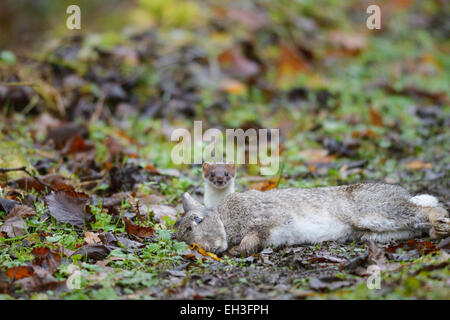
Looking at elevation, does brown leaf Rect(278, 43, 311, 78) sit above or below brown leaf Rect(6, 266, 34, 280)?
above

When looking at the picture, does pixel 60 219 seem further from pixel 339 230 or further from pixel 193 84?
pixel 193 84

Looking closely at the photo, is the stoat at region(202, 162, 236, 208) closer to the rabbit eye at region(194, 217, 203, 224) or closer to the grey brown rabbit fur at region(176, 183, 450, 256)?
the grey brown rabbit fur at region(176, 183, 450, 256)

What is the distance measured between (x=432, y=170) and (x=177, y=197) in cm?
393

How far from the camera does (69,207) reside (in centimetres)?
607

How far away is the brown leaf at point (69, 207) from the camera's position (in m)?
5.96

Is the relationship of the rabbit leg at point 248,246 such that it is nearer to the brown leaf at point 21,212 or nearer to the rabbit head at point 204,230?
the rabbit head at point 204,230

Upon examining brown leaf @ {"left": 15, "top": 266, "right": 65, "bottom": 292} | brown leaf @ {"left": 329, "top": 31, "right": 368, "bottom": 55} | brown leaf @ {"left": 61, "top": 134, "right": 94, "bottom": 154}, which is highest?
brown leaf @ {"left": 329, "top": 31, "right": 368, "bottom": 55}

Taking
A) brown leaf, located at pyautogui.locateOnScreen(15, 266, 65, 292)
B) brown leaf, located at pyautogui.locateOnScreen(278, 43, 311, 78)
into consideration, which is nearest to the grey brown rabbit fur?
brown leaf, located at pyautogui.locateOnScreen(15, 266, 65, 292)

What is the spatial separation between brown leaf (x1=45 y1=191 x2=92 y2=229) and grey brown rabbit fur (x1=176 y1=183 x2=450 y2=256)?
1090 mm

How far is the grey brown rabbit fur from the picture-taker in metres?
5.60

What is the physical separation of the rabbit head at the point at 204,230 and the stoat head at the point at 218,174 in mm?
841

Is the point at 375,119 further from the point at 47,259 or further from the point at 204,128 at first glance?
the point at 47,259

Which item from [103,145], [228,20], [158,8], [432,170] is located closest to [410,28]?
[228,20]

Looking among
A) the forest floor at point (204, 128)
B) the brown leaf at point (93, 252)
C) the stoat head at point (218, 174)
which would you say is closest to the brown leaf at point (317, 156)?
the forest floor at point (204, 128)
